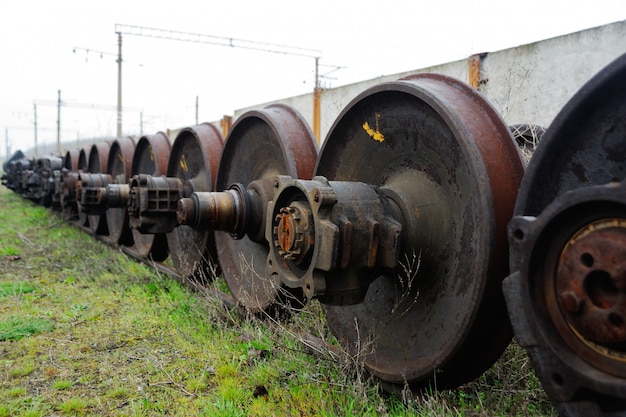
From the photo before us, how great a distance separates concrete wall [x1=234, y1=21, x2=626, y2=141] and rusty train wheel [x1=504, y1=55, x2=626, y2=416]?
7.94 ft

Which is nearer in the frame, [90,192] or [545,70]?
[545,70]

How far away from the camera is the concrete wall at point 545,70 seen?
12.2 ft

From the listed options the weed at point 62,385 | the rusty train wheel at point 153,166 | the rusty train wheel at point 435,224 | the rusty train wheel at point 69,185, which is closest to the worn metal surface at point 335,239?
the rusty train wheel at point 435,224

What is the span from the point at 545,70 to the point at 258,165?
2.46 m

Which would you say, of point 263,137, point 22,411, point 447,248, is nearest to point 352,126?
point 447,248

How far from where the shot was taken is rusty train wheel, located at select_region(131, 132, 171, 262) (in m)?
5.20

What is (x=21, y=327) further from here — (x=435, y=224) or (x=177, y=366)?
(x=435, y=224)

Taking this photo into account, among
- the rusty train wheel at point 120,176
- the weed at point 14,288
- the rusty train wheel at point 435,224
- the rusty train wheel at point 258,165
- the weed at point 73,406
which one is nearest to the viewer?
the rusty train wheel at point 435,224

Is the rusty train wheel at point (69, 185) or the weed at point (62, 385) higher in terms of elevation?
the rusty train wheel at point (69, 185)

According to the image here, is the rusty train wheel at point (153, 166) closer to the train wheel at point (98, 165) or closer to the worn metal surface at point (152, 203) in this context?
the worn metal surface at point (152, 203)

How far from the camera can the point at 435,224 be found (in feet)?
6.88

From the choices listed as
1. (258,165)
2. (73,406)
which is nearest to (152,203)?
(258,165)

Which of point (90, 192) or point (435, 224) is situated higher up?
point (435, 224)

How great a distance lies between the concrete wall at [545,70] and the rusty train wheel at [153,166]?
319 cm
